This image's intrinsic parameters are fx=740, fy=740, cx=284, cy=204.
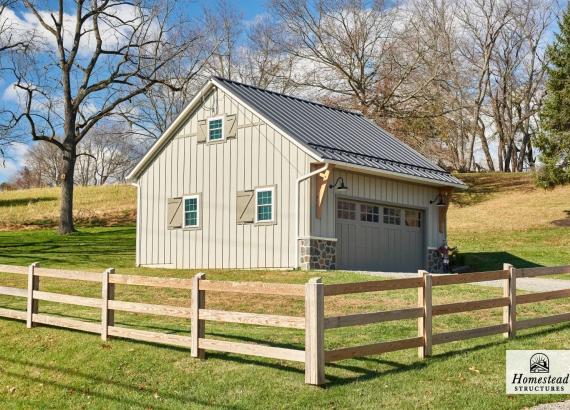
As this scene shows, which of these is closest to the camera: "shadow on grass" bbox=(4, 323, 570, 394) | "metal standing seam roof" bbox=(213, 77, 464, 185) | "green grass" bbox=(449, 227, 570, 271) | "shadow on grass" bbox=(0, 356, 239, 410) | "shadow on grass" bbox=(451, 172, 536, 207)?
"shadow on grass" bbox=(0, 356, 239, 410)

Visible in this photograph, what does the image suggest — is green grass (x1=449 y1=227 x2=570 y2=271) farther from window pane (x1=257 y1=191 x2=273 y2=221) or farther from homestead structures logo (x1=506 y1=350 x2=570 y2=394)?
homestead structures logo (x1=506 y1=350 x2=570 y2=394)

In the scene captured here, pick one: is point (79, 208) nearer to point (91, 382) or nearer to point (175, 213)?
point (175, 213)

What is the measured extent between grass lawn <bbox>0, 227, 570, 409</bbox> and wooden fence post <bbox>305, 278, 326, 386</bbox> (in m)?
0.16

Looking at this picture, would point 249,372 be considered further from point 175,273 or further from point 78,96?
point 78,96

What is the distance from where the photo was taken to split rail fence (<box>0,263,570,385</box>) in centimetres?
847

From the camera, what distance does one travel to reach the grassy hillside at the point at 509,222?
28.0 metres

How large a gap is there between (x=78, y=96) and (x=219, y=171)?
14373 millimetres

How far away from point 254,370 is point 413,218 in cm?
1518

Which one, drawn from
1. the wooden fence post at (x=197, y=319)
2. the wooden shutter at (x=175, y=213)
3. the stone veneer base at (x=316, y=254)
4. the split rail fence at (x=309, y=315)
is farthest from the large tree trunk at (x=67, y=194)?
the wooden fence post at (x=197, y=319)

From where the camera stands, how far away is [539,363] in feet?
30.2

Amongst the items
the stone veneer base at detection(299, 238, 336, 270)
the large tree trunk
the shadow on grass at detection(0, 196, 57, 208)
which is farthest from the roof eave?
the shadow on grass at detection(0, 196, 57, 208)

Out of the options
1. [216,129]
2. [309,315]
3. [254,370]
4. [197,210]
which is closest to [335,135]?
[216,129]

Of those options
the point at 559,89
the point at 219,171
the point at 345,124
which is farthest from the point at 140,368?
the point at 559,89

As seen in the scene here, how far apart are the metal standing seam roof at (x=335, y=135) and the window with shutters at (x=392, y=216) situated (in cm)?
128
